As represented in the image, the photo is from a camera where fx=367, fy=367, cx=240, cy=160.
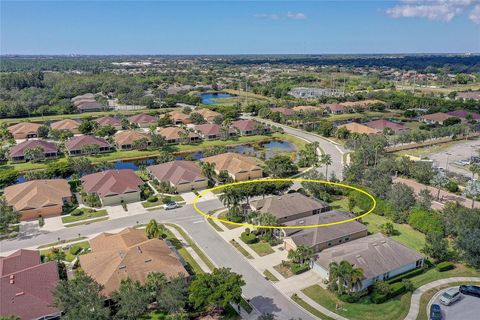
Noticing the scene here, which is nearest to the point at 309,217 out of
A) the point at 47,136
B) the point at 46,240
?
the point at 46,240

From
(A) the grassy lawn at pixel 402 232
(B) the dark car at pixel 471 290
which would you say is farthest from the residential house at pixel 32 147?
Answer: (B) the dark car at pixel 471 290

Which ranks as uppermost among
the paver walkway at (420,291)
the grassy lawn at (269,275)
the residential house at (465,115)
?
the residential house at (465,115)

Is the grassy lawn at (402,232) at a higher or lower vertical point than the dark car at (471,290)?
lower

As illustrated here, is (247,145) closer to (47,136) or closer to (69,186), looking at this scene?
(69,186)

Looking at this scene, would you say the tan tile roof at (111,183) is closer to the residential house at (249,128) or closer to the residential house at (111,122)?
the residential house at (249,128)

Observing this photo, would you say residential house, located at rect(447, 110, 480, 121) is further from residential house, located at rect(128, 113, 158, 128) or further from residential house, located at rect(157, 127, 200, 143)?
residential house, located at rect(128, 113, 158, 128)

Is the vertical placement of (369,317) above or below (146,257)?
below
